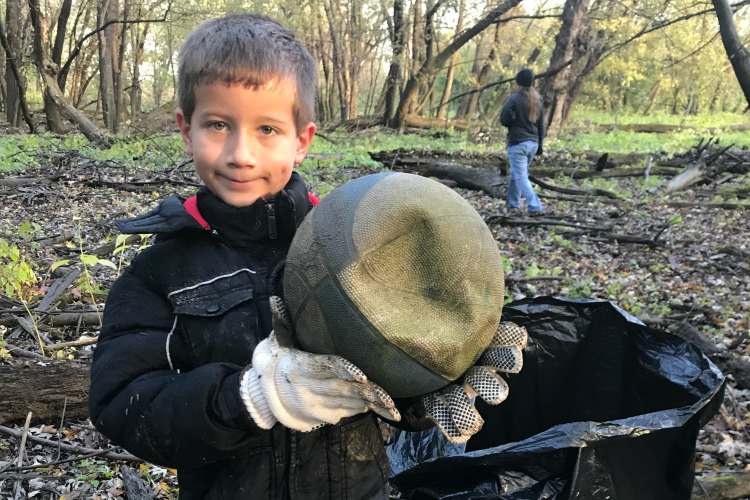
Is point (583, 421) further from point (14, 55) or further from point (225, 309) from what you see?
point (14, 55)

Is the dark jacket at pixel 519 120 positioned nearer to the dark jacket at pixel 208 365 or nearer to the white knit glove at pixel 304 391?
the dark jacket at pixel 208 365

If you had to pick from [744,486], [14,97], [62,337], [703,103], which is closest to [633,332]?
[744,486]

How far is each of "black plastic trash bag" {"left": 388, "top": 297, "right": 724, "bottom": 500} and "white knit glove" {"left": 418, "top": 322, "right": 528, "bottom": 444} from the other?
1.73 ft

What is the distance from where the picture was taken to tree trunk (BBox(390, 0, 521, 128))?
16047 mm

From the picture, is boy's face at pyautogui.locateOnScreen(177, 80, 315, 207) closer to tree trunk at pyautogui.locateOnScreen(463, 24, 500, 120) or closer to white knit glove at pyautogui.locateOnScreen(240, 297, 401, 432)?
white knit glove at pyautogui.locateOnScreen(240, 297, 401, 432)

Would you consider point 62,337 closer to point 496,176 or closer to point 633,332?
point 633,332

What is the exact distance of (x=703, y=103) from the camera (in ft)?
143

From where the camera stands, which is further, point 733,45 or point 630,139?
point 630,139

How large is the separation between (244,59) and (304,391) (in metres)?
0.76

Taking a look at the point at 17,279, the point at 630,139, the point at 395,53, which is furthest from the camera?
the point at 395,53

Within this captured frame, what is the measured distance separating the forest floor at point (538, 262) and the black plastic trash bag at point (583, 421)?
504 millimetres

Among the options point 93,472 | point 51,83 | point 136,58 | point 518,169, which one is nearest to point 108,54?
point 51,83

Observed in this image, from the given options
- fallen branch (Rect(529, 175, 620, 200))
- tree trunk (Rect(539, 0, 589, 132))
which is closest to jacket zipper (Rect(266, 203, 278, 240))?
fallen branch (Rect(529, 175, 620, 200))

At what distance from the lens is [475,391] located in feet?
4.35
